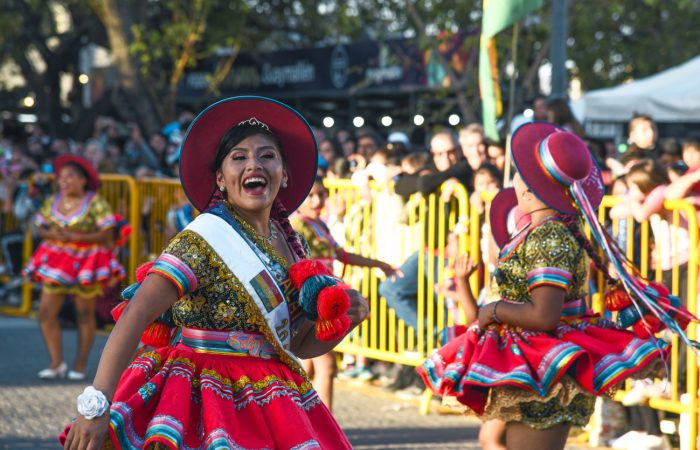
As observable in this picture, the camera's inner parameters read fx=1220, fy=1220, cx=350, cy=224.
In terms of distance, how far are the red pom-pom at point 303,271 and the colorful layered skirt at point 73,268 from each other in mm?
6661

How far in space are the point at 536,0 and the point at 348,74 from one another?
1214cm

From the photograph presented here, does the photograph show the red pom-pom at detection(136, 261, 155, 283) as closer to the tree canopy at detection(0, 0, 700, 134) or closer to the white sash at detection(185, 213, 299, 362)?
the white sash at detection(185, 213, 299, 362)

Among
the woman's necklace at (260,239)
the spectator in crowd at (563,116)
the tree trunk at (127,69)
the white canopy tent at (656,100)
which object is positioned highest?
the tree trunk at (127,69)

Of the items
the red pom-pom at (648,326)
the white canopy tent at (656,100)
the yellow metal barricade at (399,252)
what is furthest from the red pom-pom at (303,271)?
the white canopy tent at (656,100)

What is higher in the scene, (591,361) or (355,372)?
(591,361)

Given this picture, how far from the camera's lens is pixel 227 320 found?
3947 mm

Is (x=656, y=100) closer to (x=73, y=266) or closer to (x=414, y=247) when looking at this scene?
(x=414, y=247)

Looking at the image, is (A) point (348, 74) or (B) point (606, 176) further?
(A) point (348, 74)

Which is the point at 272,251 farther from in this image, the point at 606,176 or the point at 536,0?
the point at 536,0

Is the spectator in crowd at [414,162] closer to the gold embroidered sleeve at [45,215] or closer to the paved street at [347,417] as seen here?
the paved street at [347,417]

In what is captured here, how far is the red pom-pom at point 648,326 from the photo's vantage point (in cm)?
522

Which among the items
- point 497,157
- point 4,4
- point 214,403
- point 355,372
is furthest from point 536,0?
point 4,4

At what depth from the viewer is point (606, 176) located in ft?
28.5

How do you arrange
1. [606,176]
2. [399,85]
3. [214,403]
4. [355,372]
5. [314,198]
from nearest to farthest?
[214,403], [314,198], [606,176], [355,372], [399,85]
